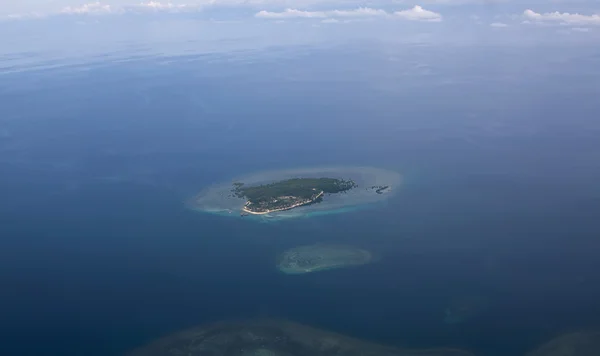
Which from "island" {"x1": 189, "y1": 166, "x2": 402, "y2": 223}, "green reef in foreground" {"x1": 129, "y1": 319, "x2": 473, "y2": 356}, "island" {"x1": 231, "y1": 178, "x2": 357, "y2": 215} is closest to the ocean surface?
"green reef in foreground" {"x1": 129, "y1": 319, "x2": 473, "y2": 356}

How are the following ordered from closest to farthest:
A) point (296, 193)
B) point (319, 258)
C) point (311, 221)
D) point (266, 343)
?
point (266, 343) → point (319, 258) → point (311, 221) → point (296, 193)

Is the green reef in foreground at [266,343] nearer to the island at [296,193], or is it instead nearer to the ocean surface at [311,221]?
the ocean surface at [311,221]

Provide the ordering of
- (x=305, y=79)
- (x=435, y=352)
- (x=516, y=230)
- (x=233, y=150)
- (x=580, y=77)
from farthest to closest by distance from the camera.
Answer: (x=305, y=79), (x=580, y=77), (x=233, y=150), (x=516, y=230), (x=435, y=352)

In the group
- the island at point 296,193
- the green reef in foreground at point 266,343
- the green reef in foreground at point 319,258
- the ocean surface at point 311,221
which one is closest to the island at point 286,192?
the island at point 296,193

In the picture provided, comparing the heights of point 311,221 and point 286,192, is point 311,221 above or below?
below

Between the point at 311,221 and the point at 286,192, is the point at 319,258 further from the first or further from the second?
the point at 286,192

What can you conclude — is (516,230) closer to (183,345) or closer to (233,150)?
(183,345)

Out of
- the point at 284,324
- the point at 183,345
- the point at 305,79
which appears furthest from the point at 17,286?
the point at 305,79

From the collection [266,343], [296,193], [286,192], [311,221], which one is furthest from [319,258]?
[286,192]
